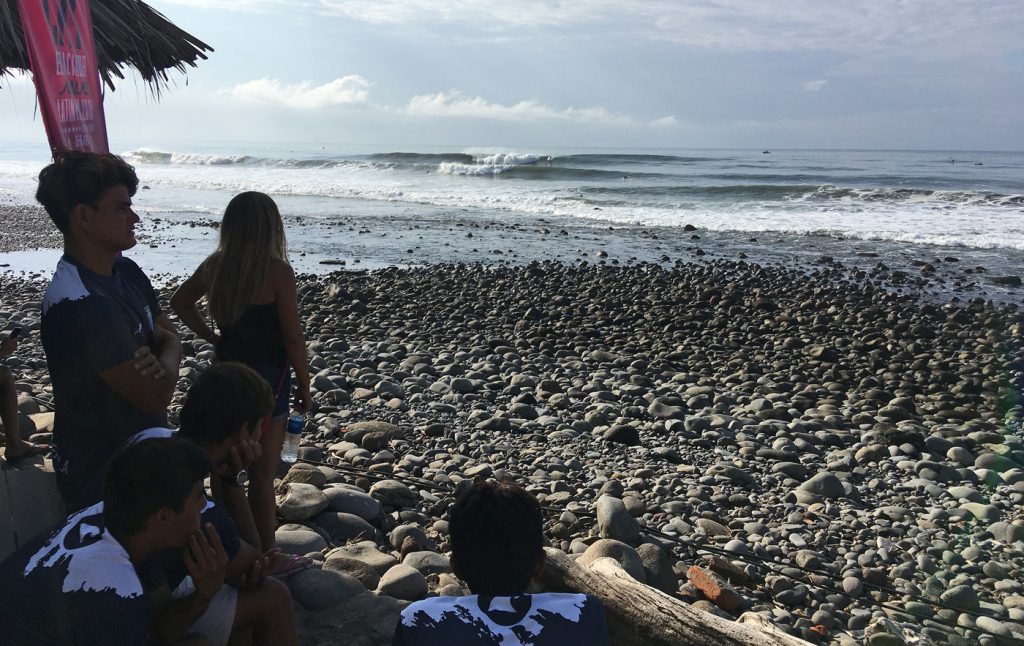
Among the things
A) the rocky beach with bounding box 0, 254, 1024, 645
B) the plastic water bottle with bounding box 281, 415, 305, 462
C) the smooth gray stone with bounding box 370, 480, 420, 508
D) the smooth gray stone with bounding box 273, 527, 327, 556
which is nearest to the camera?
the smooth gray stone with bounding box 273, 527, 327, 556

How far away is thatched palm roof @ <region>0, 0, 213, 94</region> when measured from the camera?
5.91 meters

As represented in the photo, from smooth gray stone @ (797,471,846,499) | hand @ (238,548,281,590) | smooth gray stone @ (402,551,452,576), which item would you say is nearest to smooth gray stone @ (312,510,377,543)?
smooth gray stone @ (402,551,452,576)

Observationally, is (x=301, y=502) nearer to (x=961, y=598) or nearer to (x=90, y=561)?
(x=90, y=561)

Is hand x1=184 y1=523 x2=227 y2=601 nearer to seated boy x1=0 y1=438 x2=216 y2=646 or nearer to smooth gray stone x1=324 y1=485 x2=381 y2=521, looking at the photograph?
seated boy x1=0 y1=438 x2=216 y2=646

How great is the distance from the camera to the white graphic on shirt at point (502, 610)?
1935 mm

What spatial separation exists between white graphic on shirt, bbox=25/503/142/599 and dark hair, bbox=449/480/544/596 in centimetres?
75

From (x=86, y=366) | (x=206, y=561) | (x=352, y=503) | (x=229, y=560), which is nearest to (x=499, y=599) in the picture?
(x=206, y=561)

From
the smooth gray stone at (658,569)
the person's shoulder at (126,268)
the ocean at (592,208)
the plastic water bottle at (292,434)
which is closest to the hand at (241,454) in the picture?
the person's shoulder at (126,268)

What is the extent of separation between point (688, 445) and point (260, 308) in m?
3.67

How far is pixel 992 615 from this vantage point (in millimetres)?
3969

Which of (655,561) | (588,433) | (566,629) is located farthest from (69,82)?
(588,433)

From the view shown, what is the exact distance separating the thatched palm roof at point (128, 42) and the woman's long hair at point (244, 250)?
3403 millimetres

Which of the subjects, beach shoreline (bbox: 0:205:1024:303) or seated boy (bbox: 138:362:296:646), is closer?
seated boy (bbox: 138:362:296:646)

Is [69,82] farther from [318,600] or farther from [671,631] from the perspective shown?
[671,631]
